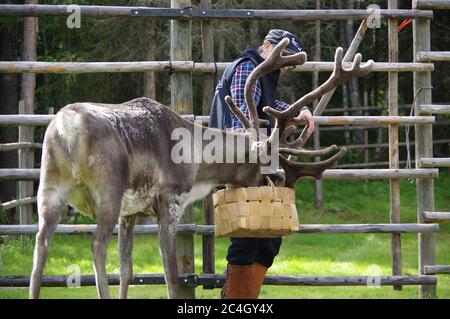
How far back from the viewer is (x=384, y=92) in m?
22.6

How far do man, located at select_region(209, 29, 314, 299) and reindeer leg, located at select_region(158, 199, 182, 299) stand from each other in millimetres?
796

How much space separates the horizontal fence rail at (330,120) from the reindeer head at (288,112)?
1196 millimetres

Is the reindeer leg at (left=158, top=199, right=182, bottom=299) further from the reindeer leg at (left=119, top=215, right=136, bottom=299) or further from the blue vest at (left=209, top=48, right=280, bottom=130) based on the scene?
the blue vest at (left=209, top=48, right=280, bottom=130)

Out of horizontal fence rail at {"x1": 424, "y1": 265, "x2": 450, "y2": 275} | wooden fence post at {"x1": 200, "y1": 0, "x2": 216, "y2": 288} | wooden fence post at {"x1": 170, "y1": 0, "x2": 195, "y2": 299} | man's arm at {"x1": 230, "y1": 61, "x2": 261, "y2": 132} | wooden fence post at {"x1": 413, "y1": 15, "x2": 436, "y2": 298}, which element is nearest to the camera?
man's arm at {"x1": 230, "y1": 61, "x2": 261, "y2": 132}

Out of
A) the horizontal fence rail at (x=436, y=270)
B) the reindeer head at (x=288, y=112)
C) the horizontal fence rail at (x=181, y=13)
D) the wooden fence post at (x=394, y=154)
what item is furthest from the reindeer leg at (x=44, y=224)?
the horizontal fence rail at (x=436, y=270)

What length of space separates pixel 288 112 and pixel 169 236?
1.15m

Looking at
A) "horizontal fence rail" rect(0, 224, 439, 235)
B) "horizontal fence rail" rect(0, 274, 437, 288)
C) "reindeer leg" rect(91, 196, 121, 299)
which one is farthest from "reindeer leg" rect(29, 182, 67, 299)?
"horizontal fence rail" rect(0, 274, 437, 288)

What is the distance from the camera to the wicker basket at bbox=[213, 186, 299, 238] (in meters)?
6.06

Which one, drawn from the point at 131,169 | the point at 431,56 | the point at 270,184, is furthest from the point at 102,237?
the point at 431,56

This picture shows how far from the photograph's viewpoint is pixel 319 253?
12961 millimetres

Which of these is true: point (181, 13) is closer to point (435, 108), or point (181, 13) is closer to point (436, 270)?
point (435, 108)

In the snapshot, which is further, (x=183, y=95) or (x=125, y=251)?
(x=183, y=95)

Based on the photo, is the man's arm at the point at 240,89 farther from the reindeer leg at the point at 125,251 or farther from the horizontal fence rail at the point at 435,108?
the horizontal fence rail at the point at 435,108

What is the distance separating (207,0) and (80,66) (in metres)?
1.31
